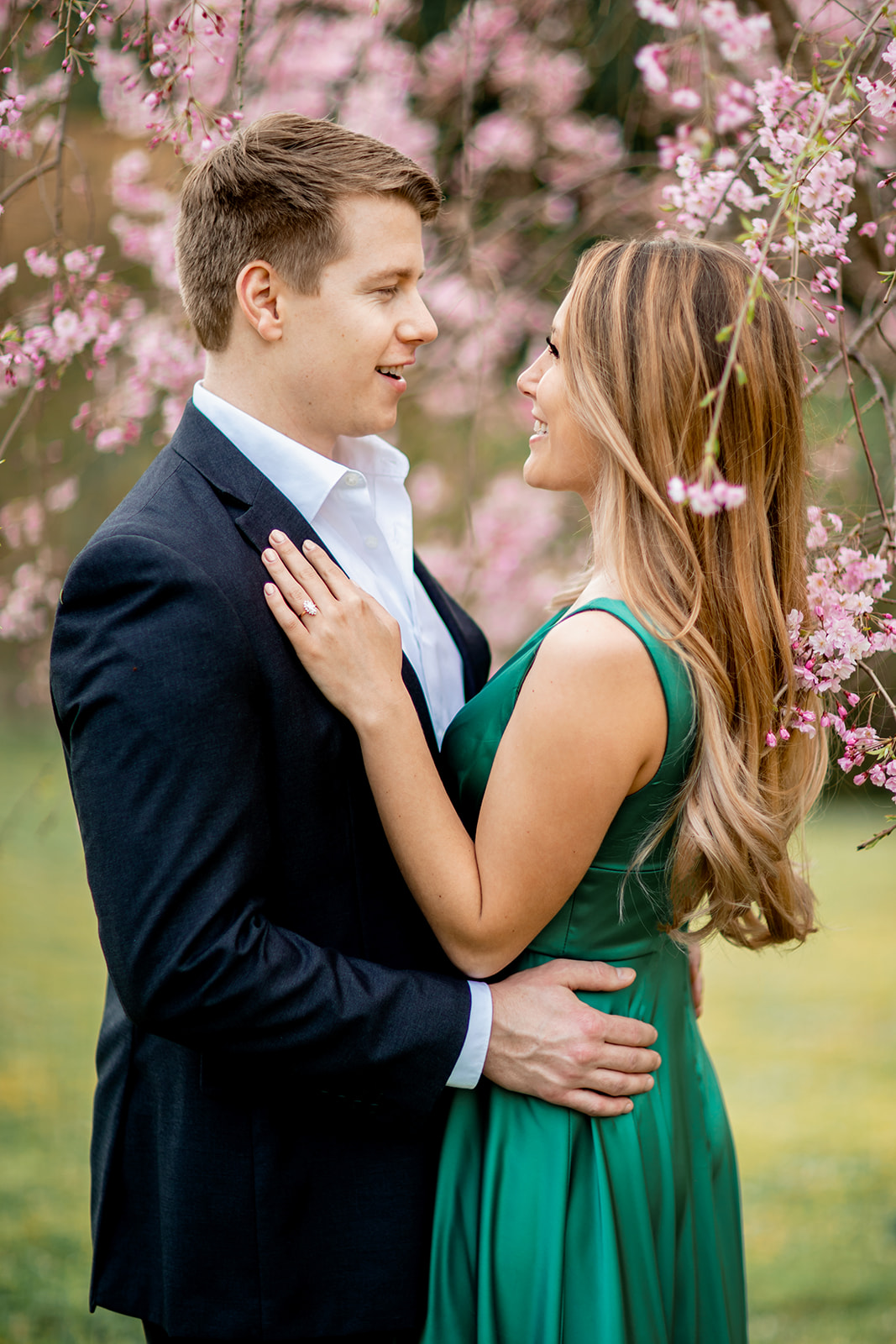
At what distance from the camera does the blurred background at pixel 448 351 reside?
2.41 meters

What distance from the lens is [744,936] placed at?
1.89m

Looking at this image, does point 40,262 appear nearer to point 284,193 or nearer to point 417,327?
point 284,193

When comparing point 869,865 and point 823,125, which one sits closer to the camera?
point 823,125

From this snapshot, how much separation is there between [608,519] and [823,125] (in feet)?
2.15

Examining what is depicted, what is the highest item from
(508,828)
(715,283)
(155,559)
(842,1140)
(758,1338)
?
(715,283)

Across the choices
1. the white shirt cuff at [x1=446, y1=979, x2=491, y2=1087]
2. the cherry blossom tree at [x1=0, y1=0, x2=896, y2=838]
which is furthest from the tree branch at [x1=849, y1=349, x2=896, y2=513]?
the white shirt cuff at [x1=446, y1=979, x2=491, y2=1087]

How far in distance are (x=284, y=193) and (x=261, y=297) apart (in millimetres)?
157

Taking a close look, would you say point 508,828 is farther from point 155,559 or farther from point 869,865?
point 869,865

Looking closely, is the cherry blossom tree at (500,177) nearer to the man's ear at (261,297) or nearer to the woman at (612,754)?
the woman at (612,754)

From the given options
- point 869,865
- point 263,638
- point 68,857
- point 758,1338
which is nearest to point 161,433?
point 263,638

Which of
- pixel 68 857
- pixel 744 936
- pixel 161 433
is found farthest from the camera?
pixel 68 857

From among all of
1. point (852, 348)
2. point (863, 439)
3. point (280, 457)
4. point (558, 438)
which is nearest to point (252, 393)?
point (280, 457)

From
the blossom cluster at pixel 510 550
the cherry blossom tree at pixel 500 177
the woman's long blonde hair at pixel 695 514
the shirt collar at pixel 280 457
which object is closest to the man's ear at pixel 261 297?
the shirt collar at pixel 280 457

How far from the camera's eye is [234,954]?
144 cm
